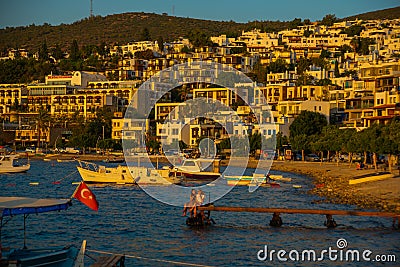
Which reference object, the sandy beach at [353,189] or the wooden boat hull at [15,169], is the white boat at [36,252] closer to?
the sandy beach at [353,189]

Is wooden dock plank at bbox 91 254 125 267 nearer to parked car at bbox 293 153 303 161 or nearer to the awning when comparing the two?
the awning

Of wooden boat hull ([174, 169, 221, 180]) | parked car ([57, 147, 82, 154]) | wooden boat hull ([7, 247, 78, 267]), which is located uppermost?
parked car ([57, 147, 82, 154])

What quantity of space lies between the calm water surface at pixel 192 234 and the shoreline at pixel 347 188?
1797mm

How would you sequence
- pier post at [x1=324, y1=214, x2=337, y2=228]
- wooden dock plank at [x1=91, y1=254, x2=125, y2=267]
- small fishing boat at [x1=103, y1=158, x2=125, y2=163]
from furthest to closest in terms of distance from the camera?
small fishing boat at [x1=103, y1=158, x2=125, y2=163], pier post at [x1=324, y1=214, x2=337, y2=228], wooden dock plank at [x1=91, y1=254, x2=125, y2=267]

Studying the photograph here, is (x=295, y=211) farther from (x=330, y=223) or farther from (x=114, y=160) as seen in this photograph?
(x=114, y=160)

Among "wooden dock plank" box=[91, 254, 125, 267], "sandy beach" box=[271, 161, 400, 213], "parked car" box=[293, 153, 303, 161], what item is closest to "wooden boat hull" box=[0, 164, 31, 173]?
"sandy beach" box=[271, 161, 400, 213]

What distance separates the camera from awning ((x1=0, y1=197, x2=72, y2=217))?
75.9 ft

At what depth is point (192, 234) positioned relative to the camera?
33.8 meters

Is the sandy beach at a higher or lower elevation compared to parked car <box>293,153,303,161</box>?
lower

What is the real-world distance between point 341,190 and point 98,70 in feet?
423

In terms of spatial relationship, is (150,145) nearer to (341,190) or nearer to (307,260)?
A: (341,190)

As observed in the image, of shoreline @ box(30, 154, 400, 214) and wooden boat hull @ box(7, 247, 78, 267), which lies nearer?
wooden boat hull @ box(7, 247, 78, 267)

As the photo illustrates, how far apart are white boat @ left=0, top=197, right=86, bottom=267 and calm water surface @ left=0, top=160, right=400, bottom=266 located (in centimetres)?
292

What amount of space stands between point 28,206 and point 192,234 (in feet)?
38.1
